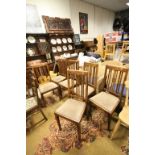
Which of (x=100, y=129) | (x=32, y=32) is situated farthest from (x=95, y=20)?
(x=100, y=129)

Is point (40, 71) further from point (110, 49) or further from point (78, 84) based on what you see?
point (110, 49)

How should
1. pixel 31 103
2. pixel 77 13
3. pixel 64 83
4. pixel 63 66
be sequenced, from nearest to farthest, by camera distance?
pixel 31 103 < pixel 64 83 < pixel 63 66 < pixel 77 13

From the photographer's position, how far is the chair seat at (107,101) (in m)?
1.56

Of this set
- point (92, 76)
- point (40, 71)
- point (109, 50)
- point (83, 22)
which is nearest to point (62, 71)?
point (40, 71)

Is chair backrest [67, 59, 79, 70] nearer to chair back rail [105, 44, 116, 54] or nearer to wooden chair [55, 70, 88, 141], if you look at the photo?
wooden chair [55, 70, 88, 141]

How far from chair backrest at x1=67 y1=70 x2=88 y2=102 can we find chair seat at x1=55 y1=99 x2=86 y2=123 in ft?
0.36

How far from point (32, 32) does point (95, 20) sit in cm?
394

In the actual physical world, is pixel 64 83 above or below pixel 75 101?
above

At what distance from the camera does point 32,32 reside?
11.6ft

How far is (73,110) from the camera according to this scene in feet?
5.13

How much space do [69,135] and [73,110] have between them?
1.36 feet

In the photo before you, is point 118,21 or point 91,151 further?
point 118,21
